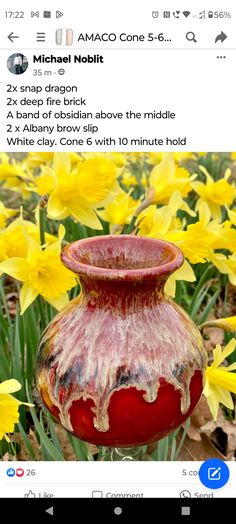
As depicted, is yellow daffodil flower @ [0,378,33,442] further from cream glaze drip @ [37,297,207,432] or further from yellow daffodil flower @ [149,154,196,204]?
yellow daffodil flower @ [149,154,196,204]

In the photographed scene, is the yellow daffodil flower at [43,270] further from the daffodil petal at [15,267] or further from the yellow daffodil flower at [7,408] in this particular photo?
the yellow daffodil flower at [7,408]

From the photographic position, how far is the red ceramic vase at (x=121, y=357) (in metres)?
0.56

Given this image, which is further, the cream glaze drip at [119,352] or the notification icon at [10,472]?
the notification icon at [10,472]

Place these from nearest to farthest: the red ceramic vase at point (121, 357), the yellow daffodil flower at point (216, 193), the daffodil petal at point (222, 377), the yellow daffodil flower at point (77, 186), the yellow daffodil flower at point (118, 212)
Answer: the red ceramic vase at point (121, 357), the daffodil petal at point (222, 377), the yellow daffodil flower at point (77, 186), the yellow daffodil flower at point (118, 212), the yellow daffodil flower at point (216, 193)

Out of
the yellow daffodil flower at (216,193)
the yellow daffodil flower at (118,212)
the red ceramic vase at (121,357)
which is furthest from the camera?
the yellow daffodil flower at (216,193)

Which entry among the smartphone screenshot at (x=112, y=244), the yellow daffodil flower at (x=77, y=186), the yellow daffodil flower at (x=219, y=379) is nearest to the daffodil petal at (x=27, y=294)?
the smartphone screenshot at (x=112, y=244)

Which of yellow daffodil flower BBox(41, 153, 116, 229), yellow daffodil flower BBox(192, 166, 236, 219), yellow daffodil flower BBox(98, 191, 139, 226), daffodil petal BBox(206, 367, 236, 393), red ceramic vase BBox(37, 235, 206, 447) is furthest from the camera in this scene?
yellow daffodil flower BBox(192, 166, 236, 219)

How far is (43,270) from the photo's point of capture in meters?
0.74
